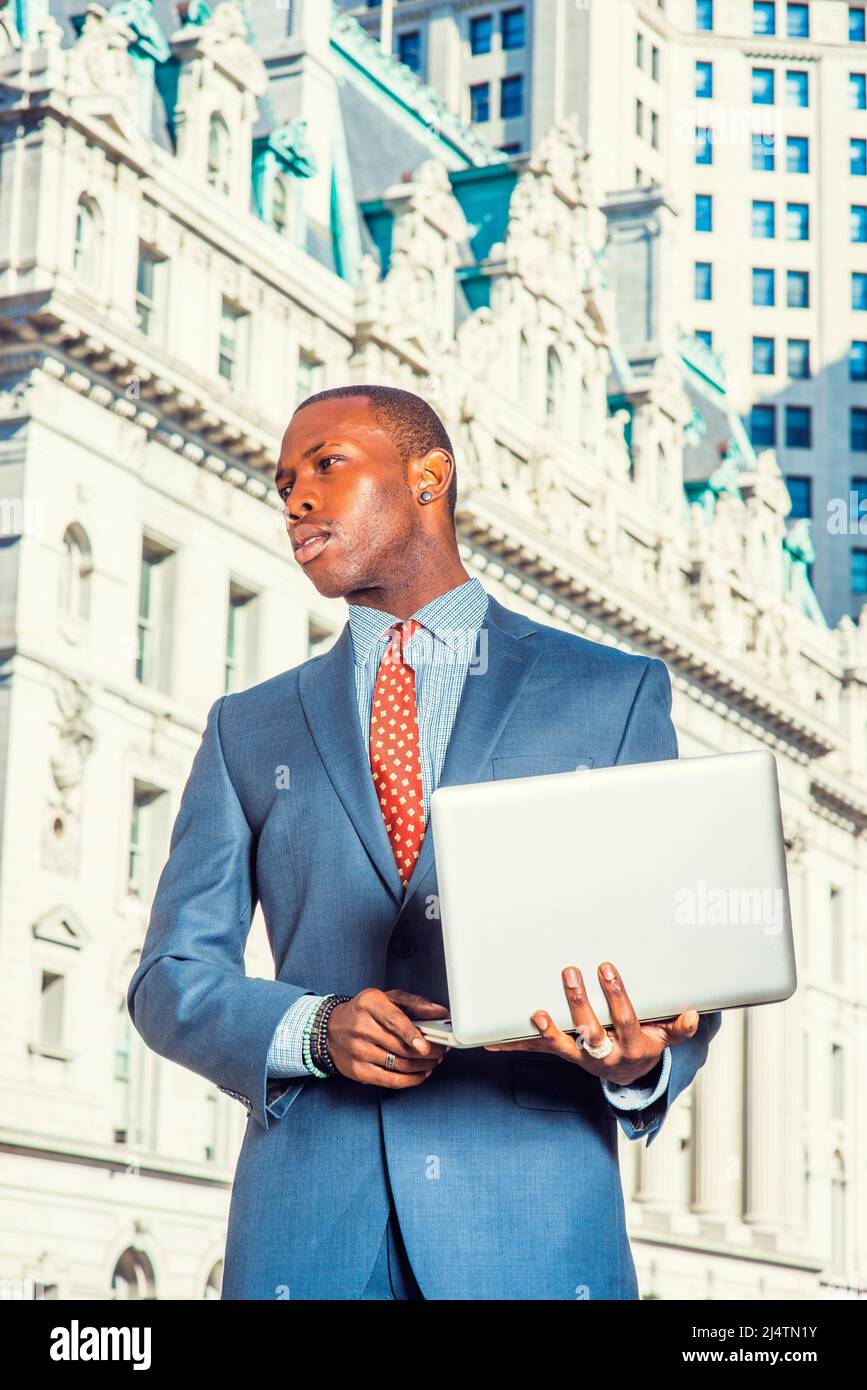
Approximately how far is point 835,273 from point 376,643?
4444 centimetres

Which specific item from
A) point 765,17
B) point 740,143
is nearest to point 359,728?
point 765,17

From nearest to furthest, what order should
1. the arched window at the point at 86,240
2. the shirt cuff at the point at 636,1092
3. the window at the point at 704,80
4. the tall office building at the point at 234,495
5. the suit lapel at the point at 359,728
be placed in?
the shirt cuff at the point at 636,1092
the suit lapel at the point at 359,728
the tall office building at the point at 234,495
the arched window at the point at 86,240
the window at the point at 704,80

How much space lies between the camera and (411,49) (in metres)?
55.3

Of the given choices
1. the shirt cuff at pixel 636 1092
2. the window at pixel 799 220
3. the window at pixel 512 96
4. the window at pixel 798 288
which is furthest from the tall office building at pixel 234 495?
the shirt cuff at pixel 636 1092

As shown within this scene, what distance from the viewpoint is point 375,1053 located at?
3768mm

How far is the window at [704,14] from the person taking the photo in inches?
1940

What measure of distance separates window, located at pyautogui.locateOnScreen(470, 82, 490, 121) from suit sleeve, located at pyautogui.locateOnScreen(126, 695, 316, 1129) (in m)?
53.3

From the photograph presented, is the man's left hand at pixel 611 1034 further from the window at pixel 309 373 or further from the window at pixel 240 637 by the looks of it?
the window at pixel 309 373

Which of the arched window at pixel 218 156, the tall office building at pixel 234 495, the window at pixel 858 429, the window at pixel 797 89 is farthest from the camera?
the window at pixel 858 429

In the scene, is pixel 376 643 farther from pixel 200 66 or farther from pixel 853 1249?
pixel 853 1249

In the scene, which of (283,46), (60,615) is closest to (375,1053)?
(60,615)

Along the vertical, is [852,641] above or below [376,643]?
above

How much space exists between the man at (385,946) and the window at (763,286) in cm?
4703

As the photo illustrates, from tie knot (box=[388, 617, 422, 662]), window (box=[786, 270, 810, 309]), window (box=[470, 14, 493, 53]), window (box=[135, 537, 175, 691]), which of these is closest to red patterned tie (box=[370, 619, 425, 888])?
tie knot (box=[388, 617, 422, 662])
